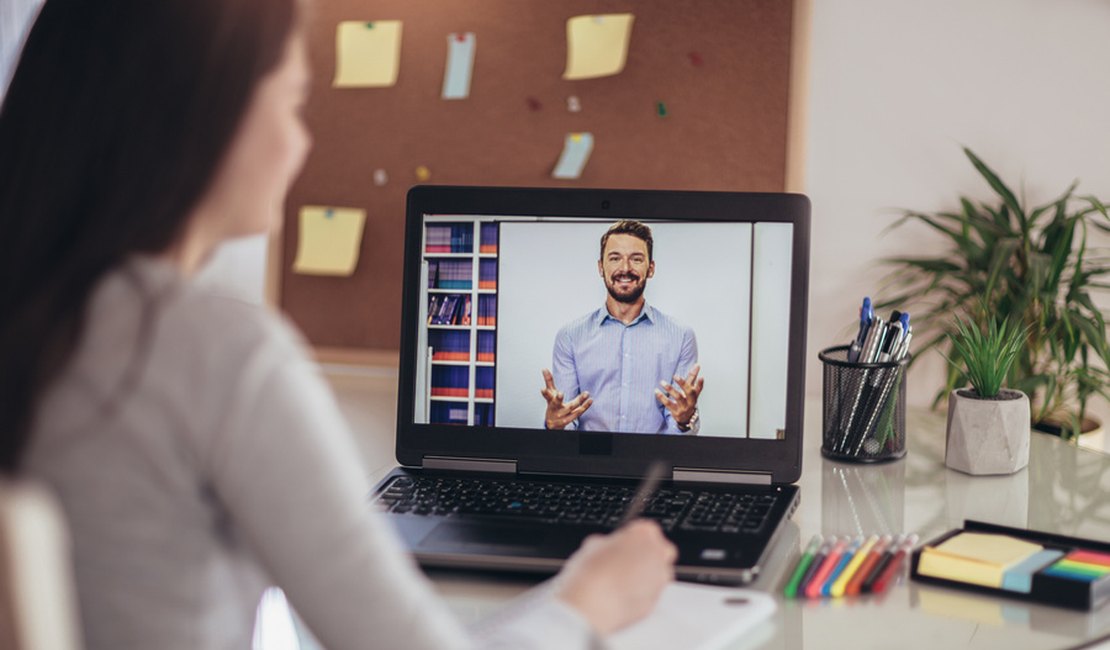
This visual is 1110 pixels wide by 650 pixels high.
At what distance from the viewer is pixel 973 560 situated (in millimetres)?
852

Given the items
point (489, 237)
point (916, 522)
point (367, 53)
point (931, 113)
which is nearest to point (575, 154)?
point (367, 53)

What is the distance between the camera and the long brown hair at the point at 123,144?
0.52 metres

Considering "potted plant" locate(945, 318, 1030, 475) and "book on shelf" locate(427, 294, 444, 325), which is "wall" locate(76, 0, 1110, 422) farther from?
"book on shelf" locate(427, 294, 444, 325)

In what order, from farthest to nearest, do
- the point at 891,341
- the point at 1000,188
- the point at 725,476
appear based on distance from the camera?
1. the point at 1000,188
2. the point at 891,341
3. the point at 725,476

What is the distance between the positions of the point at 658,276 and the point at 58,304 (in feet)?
2.15

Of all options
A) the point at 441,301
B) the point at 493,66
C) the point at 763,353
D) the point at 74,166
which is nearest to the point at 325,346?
the point at 493,66

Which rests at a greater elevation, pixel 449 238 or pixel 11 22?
pixel 11 22

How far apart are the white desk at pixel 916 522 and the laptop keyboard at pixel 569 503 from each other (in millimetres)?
45

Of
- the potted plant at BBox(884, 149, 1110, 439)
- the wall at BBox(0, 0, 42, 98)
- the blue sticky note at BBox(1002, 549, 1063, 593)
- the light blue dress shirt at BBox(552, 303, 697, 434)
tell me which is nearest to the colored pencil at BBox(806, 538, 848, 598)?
the blue sticky note at BBox(1002, 549, 1063, 593)

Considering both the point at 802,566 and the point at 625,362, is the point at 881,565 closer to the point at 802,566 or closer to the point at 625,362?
the point at 802,566

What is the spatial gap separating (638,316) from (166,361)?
0.63m

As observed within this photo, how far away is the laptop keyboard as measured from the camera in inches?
37.0

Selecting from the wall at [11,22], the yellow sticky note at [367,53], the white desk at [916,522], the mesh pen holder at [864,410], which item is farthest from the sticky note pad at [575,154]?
the wall at [11,22]

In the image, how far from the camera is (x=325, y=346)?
1902 mm
